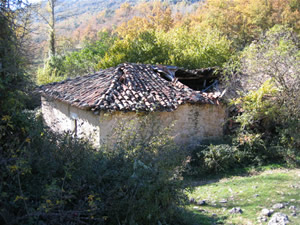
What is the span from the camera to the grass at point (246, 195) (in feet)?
17.5

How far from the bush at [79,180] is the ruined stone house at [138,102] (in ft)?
14.9

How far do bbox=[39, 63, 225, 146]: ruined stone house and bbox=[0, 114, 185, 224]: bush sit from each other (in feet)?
14.9

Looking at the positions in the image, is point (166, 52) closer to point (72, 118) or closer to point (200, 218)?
point (72, 118)

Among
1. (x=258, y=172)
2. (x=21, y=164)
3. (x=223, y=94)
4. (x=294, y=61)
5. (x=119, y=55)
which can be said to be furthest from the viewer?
(x=119, y=55)

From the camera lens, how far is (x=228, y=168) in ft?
32.7

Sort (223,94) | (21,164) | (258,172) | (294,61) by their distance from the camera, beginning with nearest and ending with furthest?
(21,164)
(258,172)
(294,61)
(223,94)

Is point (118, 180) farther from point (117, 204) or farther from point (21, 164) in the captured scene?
point (21, 164)

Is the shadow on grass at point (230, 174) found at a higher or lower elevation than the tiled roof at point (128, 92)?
lower

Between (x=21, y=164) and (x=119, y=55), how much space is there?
47.0 feet

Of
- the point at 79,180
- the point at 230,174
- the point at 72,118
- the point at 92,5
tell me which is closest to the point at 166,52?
the point at 72,118

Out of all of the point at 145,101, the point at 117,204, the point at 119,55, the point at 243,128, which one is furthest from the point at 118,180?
the point at 119,55

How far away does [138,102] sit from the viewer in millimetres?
9742

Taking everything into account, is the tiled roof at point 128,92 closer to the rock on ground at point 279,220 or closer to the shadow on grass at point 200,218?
the shadow on grass at point 200,218

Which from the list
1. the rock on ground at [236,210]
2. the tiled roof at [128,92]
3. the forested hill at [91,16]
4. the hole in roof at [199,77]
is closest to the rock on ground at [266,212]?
the rock on ground at [236,210]
